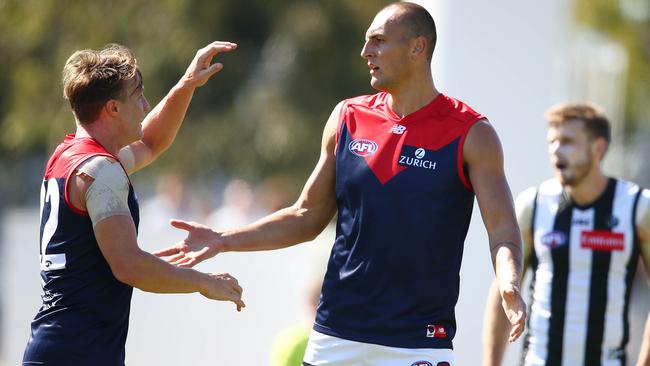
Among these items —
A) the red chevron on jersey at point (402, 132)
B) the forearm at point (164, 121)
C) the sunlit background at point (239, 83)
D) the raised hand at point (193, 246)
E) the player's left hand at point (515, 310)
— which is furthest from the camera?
the sunlit background at point (239, 83)

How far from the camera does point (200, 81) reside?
570cm

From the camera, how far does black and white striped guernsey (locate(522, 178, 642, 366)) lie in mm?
6570

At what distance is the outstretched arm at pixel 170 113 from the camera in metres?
5.66

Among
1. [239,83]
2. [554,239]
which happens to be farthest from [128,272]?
[239,83]

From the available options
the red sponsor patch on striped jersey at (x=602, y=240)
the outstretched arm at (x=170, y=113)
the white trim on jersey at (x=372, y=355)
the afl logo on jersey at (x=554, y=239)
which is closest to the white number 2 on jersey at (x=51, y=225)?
the outstretched arm at (x=170, y=113)

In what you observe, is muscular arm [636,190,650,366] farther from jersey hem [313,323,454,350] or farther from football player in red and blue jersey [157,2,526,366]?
jersey hem [313,323,454,350]

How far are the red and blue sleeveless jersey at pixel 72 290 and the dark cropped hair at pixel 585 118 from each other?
3.20 meters

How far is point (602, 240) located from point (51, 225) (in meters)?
3.28

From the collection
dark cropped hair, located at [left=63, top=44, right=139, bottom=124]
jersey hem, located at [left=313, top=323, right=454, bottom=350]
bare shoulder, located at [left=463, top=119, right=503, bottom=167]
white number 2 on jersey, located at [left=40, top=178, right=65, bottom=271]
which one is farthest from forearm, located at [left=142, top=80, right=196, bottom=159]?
bare shoulder, located at [left=463, top=119, right=503, bottom=167]

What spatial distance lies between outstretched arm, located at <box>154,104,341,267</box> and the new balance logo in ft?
1.06

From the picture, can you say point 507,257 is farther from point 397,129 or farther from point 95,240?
point 95,240

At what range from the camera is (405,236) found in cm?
520

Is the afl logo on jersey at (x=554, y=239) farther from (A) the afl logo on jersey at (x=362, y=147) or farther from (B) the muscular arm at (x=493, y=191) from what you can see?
(A) the afl logo on jersey at (x=362, y=147)

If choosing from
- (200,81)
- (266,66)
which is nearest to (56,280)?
(200,81)
